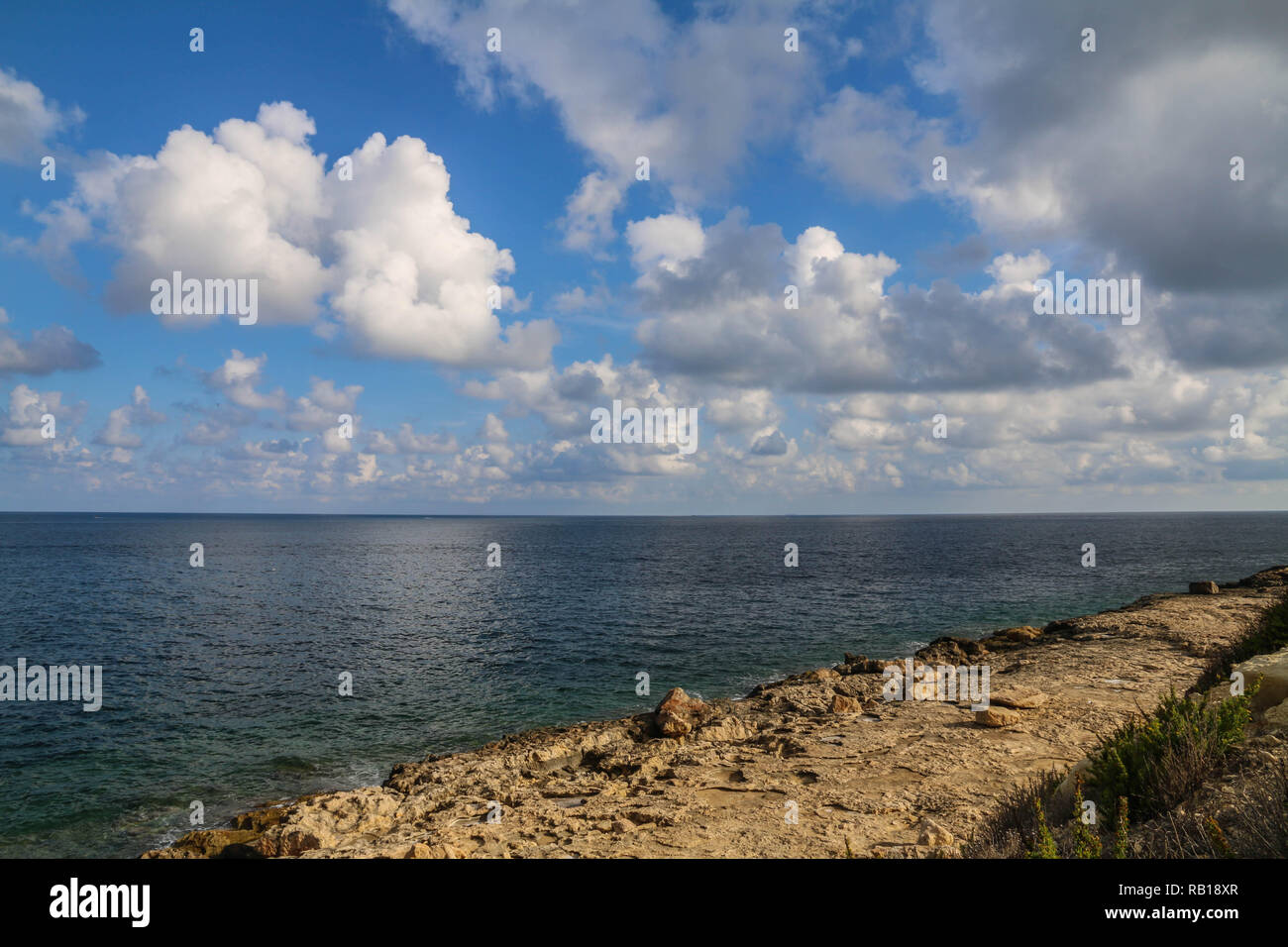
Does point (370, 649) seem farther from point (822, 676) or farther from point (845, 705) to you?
point (845, 705)

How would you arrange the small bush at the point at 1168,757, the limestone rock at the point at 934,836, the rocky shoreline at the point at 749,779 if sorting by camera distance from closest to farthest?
the small bush at the point at 1168,757, the limestone rock at the point at 934,836, the rocky shoreline at the point at 749,779

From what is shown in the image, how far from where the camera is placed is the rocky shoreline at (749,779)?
11719mm

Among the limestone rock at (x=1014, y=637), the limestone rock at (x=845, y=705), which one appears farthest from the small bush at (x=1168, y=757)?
the limestone rock at (x=1014, y=637)

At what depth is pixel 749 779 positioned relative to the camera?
14.9m

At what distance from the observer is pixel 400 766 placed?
1930 centimetres

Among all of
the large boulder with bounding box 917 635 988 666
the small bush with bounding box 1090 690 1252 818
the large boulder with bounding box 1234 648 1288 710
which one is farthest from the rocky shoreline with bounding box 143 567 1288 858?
the large boulder with bounding box 917 635 988 666

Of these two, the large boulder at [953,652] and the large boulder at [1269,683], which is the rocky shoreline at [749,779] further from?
the large boulder at [953,652]

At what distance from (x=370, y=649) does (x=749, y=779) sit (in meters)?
32.0

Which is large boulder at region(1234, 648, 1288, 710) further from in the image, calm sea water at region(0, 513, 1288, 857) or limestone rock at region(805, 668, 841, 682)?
calm sea water at region(0, 513, 1288, 857)

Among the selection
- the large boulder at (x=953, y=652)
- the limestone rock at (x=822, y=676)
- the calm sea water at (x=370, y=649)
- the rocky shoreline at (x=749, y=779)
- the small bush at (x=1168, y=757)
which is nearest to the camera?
the small bush at (x=1168, y=757)

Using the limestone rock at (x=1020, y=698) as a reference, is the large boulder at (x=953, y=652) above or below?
below

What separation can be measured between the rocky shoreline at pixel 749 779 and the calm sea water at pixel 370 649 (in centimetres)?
513

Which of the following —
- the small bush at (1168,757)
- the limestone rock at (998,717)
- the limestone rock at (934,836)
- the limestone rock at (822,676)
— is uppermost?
the small bush at (1168,757)
